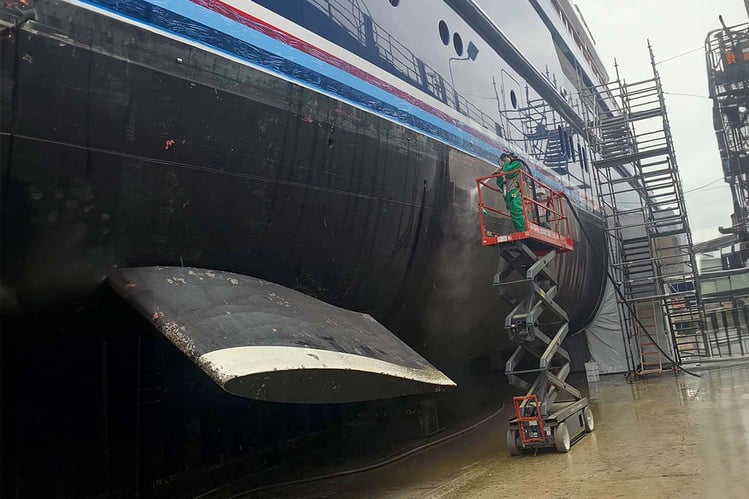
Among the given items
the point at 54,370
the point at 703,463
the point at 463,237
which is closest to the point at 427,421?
the point at 463,237

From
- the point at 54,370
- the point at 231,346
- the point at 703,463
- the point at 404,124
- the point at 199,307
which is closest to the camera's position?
the point at 231,346

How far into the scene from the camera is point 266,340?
119 inches

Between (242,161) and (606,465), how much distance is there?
13.3 feet

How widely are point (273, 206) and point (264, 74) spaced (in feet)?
3.03

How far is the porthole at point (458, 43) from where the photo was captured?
269 inches

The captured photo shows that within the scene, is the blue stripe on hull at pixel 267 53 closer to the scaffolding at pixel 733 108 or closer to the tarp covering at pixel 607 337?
the tarp covering at pixel 607 337

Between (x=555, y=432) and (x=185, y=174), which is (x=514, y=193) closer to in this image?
(x=555, y=432)

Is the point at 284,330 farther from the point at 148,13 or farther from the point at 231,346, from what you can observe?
the point at 148,13

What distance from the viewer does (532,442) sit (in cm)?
568

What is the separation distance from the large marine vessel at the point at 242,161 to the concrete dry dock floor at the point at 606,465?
52.9 inches

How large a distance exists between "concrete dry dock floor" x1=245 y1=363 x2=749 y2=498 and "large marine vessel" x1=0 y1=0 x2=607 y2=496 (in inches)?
52.9

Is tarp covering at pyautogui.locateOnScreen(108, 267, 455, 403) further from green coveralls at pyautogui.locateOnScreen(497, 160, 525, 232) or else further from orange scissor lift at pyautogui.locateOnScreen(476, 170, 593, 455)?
green coveralls at pyautogui.locateOnScreen(497, 160, 525, 232)

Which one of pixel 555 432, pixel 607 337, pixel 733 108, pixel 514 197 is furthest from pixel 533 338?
pixel 733 108

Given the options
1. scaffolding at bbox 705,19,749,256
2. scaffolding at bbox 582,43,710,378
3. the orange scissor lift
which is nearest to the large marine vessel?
the orange scissor lift
